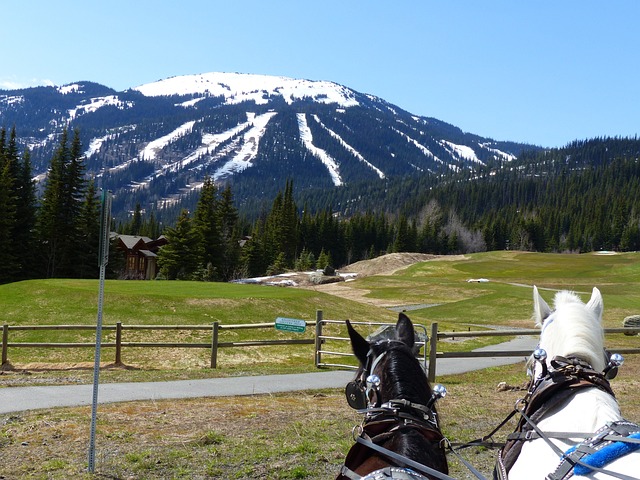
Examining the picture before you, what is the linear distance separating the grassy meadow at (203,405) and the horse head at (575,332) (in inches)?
137

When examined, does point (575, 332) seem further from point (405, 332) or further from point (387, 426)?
point (387, 426)

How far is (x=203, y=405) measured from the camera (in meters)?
9.95

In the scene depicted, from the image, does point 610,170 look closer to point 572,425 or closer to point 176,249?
point 176,249

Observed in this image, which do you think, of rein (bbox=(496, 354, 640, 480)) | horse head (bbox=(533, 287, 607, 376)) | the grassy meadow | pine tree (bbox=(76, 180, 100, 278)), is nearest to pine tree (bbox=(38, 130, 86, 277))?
pine tree (bbox=(76, 180, 100, 278))

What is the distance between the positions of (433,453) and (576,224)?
472ft

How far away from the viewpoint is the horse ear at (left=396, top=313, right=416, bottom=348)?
3225 mm

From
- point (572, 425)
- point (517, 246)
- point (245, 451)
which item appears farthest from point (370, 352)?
point (517, 246)

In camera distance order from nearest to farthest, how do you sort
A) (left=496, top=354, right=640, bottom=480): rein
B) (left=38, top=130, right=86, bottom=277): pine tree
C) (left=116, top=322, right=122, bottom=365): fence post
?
(left=496, top=354, right=640, bottom=480): rein, (left=116, top=322, right=122, bottom=365): fence post, (left=38, top=130, right=86, bottom=277): pine tree

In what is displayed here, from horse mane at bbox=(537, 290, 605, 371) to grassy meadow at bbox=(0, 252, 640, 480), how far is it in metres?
3.50

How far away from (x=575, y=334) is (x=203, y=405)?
7845 mm

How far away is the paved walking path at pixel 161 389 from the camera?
33.3 feet

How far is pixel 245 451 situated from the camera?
6883mm

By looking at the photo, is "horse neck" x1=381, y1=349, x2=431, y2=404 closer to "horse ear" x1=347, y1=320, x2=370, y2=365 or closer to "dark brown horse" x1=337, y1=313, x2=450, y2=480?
"dark brown horse" x1=337, y1=313, x2=450, y2=480

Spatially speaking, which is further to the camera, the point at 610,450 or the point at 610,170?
the point at 610,170
